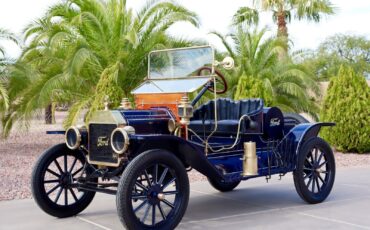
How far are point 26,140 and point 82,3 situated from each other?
5811 mm

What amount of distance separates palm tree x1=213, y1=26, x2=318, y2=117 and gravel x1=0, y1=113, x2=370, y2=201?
2.91 metres

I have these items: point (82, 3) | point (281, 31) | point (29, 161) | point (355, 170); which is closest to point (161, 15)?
point (82, 3)

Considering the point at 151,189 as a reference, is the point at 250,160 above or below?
above

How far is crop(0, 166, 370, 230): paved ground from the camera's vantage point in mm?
5266

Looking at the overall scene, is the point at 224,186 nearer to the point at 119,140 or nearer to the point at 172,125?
the point at 172,125

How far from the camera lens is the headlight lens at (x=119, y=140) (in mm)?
4727

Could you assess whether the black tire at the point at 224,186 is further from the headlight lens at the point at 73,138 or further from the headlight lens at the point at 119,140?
the headlight lens at the point at 119,140

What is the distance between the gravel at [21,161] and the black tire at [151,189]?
2.82 meters

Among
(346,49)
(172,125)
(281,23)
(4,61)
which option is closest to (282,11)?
(281,23)

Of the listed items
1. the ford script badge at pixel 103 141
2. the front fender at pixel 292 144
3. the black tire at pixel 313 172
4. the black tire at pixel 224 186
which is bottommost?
the black tire at pixel 224 186

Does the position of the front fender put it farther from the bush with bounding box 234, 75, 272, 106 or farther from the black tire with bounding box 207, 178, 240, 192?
the bush with bounding box 234, 75, 272, 106

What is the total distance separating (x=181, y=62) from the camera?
6.19m

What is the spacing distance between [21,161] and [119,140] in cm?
693

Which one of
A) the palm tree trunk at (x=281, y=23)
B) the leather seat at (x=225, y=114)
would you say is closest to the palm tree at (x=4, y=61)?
the leather seat at (x=225, y=114)
